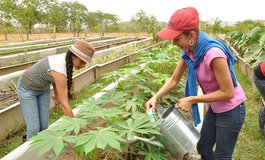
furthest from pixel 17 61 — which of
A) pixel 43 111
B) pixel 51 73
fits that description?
pixel 51 73

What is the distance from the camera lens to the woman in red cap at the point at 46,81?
107 inches

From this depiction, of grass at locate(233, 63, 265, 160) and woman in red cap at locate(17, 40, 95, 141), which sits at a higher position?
woman in red cap at locate(17, 40, 95, 141)

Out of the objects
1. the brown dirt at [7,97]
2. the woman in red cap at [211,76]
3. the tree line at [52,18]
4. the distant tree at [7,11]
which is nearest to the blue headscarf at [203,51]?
the woman in red cap at [211,76]

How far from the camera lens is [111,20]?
218 feet

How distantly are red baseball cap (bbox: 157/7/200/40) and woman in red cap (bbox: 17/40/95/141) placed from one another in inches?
41.9

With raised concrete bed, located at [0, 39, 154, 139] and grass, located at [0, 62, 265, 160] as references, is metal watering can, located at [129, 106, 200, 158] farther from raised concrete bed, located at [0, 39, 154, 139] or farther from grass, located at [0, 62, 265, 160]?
raised concrete bed, located at [0, 39, 154, 139]

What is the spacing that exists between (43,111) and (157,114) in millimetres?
1720

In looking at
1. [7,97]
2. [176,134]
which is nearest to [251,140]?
[176,134]

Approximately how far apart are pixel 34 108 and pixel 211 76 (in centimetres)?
206

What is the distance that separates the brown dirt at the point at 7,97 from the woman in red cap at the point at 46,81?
1.45 metres

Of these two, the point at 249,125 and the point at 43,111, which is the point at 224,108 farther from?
the point at 249,125

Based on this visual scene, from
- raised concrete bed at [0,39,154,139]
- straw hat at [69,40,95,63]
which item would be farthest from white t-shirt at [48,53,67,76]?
raised concrete bed at [0,39,154,139]

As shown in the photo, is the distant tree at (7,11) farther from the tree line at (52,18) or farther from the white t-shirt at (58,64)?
the white t-shirt at (58,64)

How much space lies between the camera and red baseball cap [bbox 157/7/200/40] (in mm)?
1818
